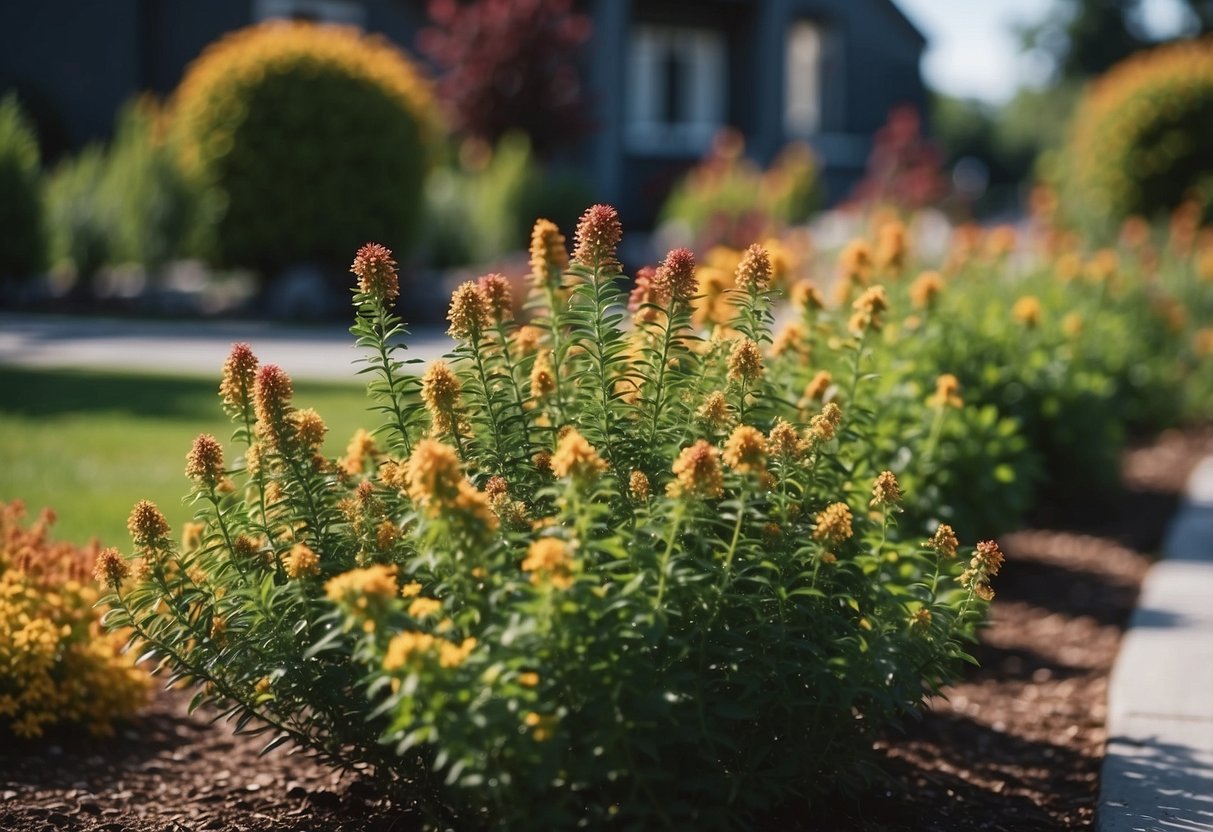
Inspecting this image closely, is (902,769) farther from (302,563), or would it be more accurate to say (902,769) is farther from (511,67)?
(511,67)

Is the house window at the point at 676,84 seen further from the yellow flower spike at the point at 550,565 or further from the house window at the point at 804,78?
the yellow flower spike at the point at 550,565

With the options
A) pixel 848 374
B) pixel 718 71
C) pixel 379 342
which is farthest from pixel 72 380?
pixel 718 71

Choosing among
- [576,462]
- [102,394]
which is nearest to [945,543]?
[576,462]

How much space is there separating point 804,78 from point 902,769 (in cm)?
2552

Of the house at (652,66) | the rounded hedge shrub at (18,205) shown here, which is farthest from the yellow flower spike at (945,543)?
the house at (652,66)

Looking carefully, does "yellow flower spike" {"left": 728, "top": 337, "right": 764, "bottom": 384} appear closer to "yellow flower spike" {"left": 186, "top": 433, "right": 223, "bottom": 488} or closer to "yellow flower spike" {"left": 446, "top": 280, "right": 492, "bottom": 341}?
"yellow flower spike" {"left": 446, "top": 280, "right": 492, "bottom": 341}

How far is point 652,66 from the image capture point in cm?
2325

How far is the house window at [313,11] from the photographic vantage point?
1841cm

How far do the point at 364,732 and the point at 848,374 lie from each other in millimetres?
2086

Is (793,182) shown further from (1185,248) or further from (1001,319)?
(1001,319)

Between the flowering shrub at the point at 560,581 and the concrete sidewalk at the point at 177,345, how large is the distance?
5.52m

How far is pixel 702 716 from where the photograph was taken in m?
2.30

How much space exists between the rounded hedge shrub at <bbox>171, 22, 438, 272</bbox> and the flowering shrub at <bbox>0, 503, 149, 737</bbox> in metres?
9.29

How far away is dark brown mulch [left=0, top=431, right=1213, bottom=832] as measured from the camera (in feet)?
9.73
